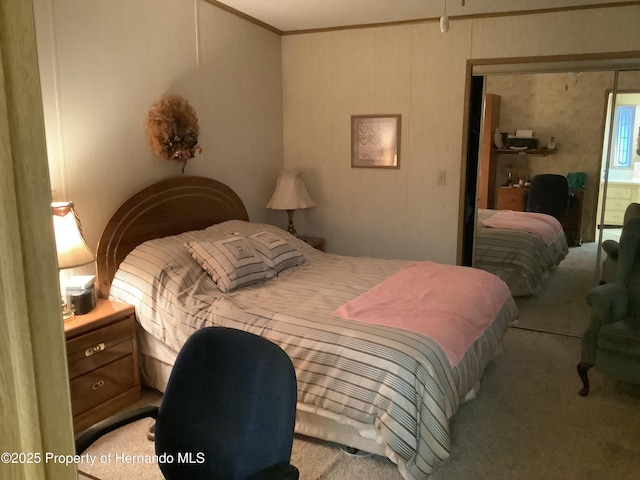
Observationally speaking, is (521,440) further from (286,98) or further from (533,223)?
(286,98)

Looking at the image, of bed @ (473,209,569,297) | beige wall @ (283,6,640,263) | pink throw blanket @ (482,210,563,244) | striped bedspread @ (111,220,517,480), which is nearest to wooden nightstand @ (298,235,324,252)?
beige wall @ (283,6,640,263)

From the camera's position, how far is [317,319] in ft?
8.66

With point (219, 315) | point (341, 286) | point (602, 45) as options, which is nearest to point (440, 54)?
point (602, 45)

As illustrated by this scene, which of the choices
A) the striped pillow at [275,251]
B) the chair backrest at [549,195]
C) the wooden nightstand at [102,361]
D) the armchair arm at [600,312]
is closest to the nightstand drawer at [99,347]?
the wooden nightstand at [102,361]

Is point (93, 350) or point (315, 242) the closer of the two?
point (93, 350)

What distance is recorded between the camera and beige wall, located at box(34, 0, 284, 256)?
2.94m

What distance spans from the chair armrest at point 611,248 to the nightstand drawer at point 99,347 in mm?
3492

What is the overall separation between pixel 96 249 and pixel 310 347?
1.55 meters

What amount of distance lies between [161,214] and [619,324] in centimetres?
293

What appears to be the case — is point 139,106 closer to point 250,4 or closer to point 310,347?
point 250,4

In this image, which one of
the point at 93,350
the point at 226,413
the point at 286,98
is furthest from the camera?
the point at 286,98

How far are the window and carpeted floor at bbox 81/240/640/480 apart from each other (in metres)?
1.56

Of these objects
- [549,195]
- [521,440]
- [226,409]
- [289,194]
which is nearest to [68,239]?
[226,409]

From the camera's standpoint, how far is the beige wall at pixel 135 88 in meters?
2.94
